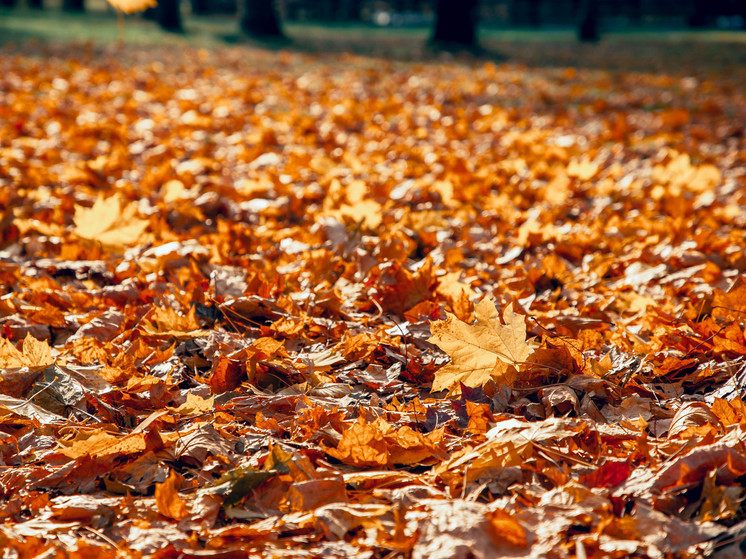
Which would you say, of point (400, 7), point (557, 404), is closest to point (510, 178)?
point (557, 404)

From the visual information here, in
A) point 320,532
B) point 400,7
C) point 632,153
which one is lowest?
point 320,532

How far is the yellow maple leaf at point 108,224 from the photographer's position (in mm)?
2549

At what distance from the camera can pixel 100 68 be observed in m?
8.69

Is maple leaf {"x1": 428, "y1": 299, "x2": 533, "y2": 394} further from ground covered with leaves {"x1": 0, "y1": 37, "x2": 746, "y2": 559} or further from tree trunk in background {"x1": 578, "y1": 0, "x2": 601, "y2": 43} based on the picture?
tree trunk in background {"x1": 578, "y1": 0, "x2": 601, "y2": 43}

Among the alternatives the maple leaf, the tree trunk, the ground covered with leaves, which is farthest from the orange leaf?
the tree trunk

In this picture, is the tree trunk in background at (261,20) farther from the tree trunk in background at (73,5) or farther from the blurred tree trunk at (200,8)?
the blurred tree trunk at (200,8)

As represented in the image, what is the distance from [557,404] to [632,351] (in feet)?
1.18

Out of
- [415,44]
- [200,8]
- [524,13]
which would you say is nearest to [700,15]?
[524,13]

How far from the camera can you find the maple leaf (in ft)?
5.06

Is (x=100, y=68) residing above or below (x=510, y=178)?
above

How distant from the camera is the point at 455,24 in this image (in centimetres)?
1377

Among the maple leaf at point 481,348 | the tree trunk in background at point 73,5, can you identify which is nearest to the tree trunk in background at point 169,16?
the tree trunk in background at point 73,5

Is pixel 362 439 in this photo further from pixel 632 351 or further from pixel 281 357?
pixel 632 351

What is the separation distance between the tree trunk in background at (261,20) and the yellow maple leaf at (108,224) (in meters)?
14.3
